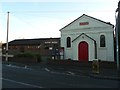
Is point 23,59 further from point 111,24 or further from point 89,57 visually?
point 111,24

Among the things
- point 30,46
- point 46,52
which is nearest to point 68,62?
point 46,52

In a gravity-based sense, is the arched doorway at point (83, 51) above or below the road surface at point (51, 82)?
above

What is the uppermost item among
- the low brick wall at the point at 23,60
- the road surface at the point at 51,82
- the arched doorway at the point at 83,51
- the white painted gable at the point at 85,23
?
the white painted gable at the point at 85,23

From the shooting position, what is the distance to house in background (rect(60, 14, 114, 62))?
120 ft

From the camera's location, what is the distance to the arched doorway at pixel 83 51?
38.4 meters

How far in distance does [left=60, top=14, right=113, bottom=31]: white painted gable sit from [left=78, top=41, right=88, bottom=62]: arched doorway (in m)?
2.55

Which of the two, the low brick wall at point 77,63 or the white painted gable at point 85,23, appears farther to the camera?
the white painted gable at point 85,23

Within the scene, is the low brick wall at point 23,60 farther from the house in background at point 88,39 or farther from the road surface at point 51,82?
the road surface at point 51,82

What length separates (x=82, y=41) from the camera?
3891 cm

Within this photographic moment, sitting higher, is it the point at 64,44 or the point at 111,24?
the point at 111,24

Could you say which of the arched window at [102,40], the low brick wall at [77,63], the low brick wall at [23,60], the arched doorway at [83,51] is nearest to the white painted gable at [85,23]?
the arched window at [102,40]

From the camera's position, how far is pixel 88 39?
125ft

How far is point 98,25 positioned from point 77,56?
5612 mm

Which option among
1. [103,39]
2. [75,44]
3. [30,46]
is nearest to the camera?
[103,39]
